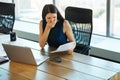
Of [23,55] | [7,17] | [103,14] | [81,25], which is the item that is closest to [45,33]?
[81,25]

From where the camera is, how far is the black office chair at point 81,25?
9.63 ft

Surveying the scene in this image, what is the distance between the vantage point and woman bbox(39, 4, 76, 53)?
2746 mm

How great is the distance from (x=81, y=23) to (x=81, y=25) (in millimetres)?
23

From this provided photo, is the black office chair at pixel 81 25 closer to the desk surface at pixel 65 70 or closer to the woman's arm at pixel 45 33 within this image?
the woman's arm at pixel 45 33

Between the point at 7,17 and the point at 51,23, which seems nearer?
the point at 51,23

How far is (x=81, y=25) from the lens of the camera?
9.89ft

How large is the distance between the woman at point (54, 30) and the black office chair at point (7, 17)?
861 mm

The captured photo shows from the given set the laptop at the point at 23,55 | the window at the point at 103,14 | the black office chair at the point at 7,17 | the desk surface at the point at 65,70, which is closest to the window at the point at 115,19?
the window at the point at 103,14

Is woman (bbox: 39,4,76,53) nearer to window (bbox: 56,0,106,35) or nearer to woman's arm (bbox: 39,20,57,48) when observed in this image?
woman's arm (bbox: 39,20,57,48)

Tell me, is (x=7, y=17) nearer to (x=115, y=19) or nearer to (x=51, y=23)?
(x=51, y=23)

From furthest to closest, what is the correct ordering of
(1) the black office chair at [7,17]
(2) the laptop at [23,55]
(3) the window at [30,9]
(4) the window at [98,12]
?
1. (3) the window at [30,9]
2. (4) the window at [98,12]
3. (1) the black office chair at [7,17]
4. (2) the laptop at [23,55]

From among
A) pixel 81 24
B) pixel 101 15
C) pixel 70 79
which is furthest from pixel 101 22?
pixel 70 79

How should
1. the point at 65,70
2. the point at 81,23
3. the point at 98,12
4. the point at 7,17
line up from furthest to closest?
the point at 98,12
the point at 7,17
the point at 81,23
the point at 65,70

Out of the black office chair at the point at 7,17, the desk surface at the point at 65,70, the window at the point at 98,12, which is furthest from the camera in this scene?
the window at the point at 98,12
